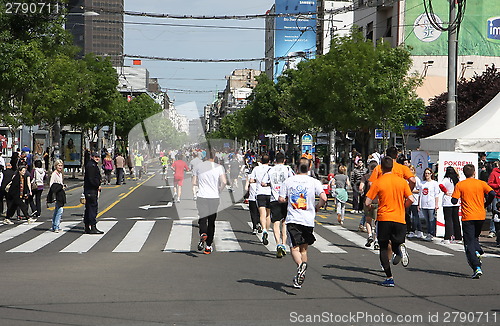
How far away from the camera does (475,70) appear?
49312 mm

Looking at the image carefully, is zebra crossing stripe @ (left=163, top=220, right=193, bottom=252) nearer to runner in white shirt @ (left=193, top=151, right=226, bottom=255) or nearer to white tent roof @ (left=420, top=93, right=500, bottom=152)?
runner in white shirt @ (left=193, top=151, right=226, bottom=255)

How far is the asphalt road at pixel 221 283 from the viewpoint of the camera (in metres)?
7.46

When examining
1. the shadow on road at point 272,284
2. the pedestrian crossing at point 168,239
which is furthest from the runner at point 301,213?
the pedestrian crossing at point 168,239

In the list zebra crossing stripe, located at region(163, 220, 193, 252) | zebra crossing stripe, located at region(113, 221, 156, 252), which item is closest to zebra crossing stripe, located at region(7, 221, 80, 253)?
zebra crossing stripe, located at region(113, 221, 156, 252)

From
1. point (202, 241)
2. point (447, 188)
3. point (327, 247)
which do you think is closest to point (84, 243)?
point (202, 241)

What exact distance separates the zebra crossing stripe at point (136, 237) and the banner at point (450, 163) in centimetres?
726

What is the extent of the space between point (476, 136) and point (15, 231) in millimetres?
11876

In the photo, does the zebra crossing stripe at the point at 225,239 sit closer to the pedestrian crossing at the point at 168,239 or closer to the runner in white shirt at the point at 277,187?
the pedestrian crossing at the point at 168,239

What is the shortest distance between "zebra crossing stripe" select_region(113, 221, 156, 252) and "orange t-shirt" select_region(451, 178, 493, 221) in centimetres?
627

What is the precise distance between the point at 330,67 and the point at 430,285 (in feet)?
84.3

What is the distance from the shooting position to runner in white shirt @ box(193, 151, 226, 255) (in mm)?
12352

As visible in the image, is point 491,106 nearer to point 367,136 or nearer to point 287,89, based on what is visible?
point 367,136

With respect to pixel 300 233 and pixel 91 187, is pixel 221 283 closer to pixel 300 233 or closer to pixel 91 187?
pixel 300 233

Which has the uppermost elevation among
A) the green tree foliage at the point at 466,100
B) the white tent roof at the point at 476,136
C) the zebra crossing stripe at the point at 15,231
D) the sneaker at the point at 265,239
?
the green tree foliage at the point at 466,100
